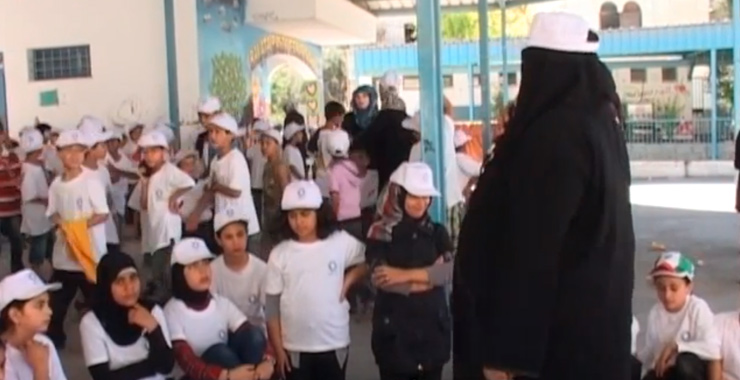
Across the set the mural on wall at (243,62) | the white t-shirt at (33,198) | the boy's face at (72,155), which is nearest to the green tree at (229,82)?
the mural on wall at (243,62)

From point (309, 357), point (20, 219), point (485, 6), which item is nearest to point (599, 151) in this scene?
point (309, 357)

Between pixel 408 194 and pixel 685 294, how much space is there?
4.42 ft

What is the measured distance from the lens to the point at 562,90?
256cm

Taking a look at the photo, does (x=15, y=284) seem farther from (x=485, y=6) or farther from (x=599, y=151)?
(x=485, y=6)

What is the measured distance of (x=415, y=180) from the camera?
4645mm

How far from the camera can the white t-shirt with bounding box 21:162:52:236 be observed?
27.4 ft

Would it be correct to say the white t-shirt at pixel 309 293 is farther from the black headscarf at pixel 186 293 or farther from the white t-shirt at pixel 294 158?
the white t-shirt at pixel 294 158

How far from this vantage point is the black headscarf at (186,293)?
4.68 meters

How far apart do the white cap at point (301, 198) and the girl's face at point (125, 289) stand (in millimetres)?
841

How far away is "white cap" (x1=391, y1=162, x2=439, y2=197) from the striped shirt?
5312 millimetres

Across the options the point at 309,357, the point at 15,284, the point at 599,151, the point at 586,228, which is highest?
the point at 599,151

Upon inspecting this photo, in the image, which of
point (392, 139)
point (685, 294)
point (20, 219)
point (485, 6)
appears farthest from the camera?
point (485, 6)

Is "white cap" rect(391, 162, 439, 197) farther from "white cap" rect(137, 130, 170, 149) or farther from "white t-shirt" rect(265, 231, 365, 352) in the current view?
"white cap" rect(137, 130, 170, 149)

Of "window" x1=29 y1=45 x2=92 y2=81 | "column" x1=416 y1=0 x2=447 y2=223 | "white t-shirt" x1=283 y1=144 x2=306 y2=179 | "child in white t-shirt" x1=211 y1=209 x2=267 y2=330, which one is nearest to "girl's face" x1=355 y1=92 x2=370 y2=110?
"white t-shirt" x1=283 y1=144 x2=306 y2=179
